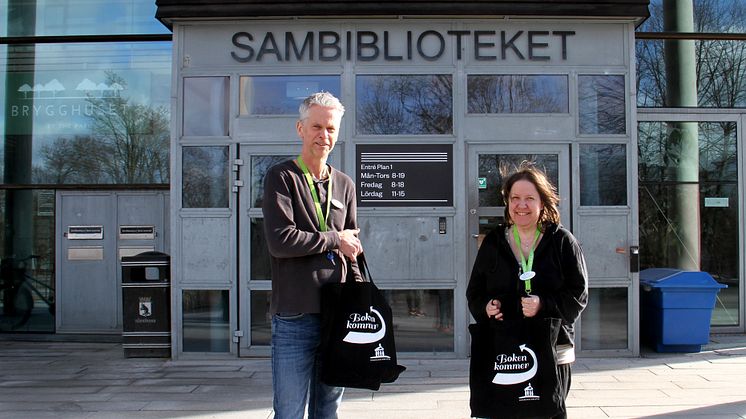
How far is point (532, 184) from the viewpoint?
9.96ft

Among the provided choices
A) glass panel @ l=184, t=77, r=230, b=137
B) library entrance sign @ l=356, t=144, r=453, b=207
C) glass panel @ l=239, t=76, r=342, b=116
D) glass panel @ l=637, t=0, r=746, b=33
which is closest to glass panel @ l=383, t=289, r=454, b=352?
library entrance sign @ l=356, t=144, r=453, b=207

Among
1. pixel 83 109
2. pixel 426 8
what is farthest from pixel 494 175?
pixel 83 109

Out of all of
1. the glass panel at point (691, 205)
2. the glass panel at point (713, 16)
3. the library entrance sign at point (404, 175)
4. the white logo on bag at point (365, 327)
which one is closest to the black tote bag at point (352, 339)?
the white logo on bag at point (365, 327)

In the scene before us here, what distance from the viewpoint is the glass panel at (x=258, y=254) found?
6.71m

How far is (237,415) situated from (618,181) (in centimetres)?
463

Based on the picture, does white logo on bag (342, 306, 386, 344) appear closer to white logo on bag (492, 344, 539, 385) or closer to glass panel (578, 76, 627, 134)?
white logo on bag (492, 344, 539, 385)

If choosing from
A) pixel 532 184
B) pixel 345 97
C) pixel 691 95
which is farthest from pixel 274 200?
pixel 691 95

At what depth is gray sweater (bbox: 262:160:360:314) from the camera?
2.59 m

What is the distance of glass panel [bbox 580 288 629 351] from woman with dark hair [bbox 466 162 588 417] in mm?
3969

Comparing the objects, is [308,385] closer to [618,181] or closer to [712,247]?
[618,181]

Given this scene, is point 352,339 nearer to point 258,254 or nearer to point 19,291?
point 258,254

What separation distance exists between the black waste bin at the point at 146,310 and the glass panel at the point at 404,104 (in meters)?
2.77

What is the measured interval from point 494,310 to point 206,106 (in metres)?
4.88

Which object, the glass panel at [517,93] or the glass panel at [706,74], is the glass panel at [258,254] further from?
the glass panel at [706,74]
